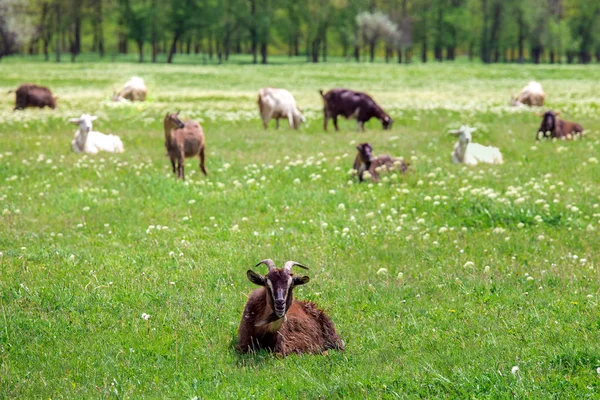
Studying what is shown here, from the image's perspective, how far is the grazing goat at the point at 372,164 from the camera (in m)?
16.1

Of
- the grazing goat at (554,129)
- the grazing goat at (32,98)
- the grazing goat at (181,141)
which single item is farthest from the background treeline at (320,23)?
the grazing goat at (181,141)

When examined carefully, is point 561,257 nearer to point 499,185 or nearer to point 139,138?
point 499,185

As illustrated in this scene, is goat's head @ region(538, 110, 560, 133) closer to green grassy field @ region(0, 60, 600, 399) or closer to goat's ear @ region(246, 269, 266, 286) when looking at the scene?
green grassy field @ region(0, 60, 600, 399)

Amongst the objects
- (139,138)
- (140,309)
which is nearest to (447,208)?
(140,309)

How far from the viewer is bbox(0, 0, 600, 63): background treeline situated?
97.5 m

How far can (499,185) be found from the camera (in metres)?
15.4

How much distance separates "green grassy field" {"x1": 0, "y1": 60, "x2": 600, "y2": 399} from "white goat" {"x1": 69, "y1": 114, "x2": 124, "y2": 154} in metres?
0.87

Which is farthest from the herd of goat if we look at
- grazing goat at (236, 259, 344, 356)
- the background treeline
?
the background treeline

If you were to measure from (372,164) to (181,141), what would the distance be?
4.20m

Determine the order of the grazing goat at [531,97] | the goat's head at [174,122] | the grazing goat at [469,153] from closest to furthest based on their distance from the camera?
the goat's head at [174,122] < the grazing goat at [469,153] < the grazing goat at [531,97]

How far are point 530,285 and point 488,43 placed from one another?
105075 mm

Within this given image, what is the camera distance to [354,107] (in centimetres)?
2645

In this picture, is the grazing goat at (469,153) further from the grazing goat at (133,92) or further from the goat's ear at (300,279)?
the grazing goat at (133,92)

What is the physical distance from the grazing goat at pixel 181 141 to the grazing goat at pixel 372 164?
3.61 metres
